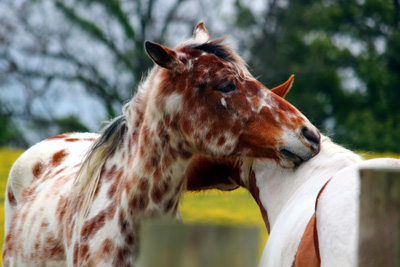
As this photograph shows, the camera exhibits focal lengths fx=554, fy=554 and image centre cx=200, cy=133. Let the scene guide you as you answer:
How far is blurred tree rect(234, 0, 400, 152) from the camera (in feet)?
62.4

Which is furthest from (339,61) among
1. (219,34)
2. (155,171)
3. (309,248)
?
(309,248)

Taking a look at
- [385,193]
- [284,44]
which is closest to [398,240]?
[385,193]

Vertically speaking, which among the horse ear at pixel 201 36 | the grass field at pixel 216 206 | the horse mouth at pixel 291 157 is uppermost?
the horse ear at pixel 201 36

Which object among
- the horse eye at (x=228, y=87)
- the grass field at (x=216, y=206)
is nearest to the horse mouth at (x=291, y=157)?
the horse eye at (x=228, y=87)

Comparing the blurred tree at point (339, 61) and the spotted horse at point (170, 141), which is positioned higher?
the spotted horse at point (170, 141)

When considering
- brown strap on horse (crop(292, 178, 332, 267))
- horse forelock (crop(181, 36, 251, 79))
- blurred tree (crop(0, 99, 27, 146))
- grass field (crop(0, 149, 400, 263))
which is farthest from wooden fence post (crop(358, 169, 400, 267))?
blurred tree (crop(0, 99, 27, 146))

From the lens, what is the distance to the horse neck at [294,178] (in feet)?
9.43

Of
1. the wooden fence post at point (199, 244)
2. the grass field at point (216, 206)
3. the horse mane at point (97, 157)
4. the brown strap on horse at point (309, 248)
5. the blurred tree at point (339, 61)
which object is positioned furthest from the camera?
the blurred tree at point (339, 61)

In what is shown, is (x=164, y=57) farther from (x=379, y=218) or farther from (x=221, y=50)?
(x=379, y=218)

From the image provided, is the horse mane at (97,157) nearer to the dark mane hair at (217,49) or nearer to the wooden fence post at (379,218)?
the dark mane hair at (217,49)

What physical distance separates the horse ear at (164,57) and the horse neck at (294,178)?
2.42 feet

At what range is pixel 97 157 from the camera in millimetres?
3402

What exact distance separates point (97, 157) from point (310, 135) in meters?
1.30

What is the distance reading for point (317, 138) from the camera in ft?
9.89
